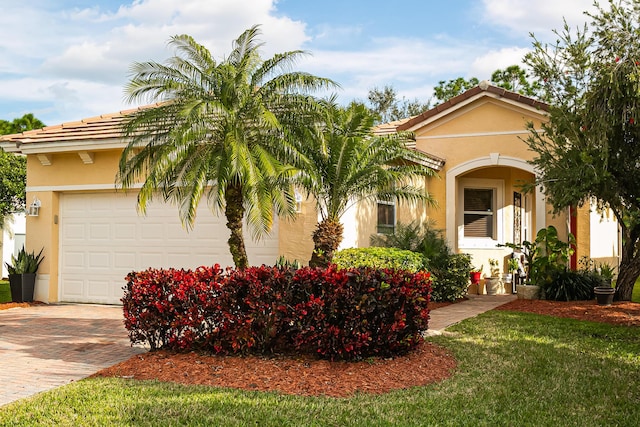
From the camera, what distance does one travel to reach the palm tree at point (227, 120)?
9.57 metres

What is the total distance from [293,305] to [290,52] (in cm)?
431

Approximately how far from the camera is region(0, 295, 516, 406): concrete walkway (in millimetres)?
7441

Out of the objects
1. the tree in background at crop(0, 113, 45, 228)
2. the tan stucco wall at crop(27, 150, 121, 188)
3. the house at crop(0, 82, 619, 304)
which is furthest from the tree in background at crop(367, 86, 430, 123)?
the tan stucco wall at crop(27, 150, 121, 188)

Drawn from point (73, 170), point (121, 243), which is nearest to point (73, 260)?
point (121, 243)

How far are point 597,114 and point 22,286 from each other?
1276cm

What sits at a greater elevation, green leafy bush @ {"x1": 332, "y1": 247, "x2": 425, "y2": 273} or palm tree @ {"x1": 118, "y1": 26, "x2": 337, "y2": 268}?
palm tree @ {"x1": 118, "y1": 26, "x2": 337, "y2": 268}

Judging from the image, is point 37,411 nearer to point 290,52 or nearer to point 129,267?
point 290,52

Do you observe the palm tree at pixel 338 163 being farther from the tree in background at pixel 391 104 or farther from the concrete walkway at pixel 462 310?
the tree in background at pixel 391 104

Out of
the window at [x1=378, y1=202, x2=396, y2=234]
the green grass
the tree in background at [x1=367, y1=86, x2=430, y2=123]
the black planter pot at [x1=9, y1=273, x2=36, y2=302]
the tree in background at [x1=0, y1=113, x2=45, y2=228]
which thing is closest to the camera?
the green grass

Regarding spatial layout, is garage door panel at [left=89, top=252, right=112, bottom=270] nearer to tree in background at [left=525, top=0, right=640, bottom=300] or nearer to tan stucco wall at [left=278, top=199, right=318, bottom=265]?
tan stucco wall at [left=278, top=199, right=318, bottom=265]

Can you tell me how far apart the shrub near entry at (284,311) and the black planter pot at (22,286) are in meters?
7.40

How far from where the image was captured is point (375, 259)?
1220 centimetres

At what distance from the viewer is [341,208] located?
36.4 ft

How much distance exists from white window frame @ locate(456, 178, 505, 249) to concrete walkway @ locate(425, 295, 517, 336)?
5.63 feet
